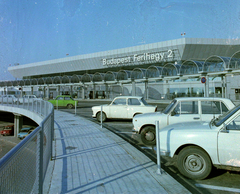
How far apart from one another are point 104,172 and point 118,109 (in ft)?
28.5

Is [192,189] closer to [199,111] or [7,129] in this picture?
[199,111]

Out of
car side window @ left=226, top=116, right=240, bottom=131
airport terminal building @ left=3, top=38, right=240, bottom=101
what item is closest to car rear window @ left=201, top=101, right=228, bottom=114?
car side window @ left=226, top=116, right=240, bottom=131

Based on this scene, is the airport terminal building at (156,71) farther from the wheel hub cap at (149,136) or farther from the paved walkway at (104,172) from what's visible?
the paved walkway at (104,172)

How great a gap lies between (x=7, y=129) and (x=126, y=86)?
30048 mm

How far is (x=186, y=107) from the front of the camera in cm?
749

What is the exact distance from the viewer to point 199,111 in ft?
24.1

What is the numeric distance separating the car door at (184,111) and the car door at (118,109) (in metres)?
5.93

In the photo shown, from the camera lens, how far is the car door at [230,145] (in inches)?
170

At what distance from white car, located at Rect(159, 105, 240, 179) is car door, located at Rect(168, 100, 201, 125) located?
2264mm

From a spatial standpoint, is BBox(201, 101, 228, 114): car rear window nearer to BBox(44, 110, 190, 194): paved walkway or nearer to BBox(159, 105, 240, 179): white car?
BBox(159, 105, 240, 179): white car

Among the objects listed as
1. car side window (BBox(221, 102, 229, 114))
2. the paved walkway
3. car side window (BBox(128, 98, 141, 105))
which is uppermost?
car side window (BBox(128, 98, 141, 105))

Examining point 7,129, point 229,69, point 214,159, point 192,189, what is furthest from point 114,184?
point 7,129

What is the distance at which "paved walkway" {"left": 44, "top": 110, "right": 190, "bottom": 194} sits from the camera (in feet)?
13.0

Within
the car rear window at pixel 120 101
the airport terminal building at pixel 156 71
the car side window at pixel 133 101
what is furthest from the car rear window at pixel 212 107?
the airport terminal building at pixel 156 71
